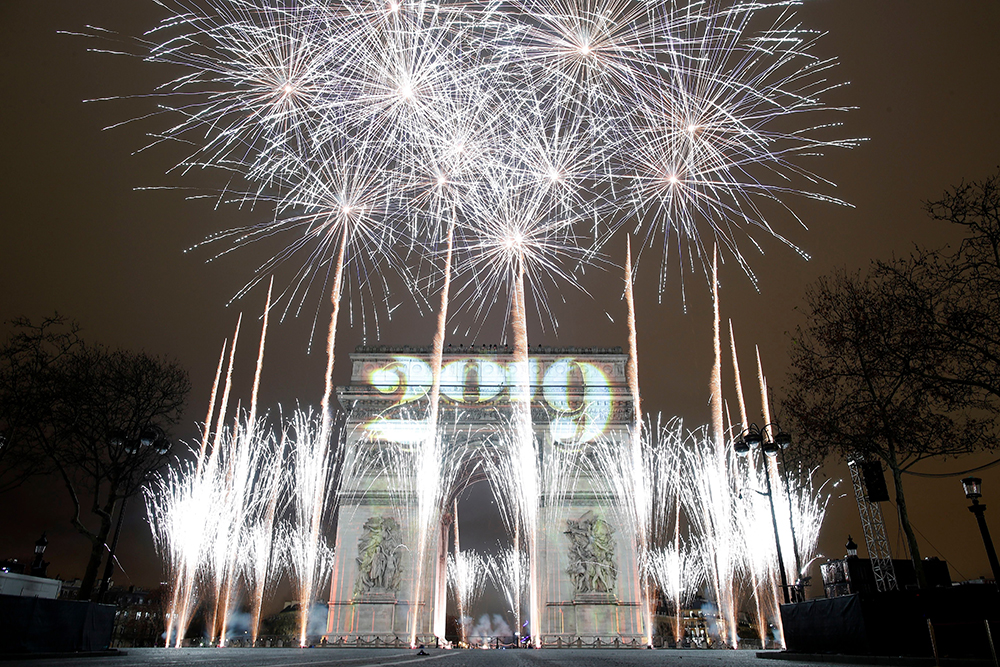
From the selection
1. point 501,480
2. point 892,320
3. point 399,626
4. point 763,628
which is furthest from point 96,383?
point 763,628

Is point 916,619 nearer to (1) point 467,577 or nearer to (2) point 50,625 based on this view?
(2) point 50,625

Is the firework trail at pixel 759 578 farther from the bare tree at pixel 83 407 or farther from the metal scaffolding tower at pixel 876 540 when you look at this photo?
the bare tree at pixel 83 407

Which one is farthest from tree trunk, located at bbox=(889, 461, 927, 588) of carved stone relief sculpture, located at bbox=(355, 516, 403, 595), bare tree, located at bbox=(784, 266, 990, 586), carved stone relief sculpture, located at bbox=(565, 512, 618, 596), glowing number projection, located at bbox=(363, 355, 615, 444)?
carved stone relief sculpture, located at bbox=(355, 516, 403, 595)

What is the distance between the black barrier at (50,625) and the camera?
7320 mm

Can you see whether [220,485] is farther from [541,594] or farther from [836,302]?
[836,302]

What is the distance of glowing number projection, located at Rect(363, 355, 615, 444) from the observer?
1061 inches

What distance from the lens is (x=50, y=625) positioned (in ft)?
26.5

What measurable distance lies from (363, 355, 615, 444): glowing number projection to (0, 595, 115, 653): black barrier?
17.1m

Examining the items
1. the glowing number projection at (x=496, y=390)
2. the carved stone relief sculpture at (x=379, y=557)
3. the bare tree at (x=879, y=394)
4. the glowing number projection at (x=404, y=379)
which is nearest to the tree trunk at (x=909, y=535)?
the bare tree at (x=879, y=394)

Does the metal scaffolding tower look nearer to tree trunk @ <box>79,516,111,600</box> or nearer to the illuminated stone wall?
the illuminated stone wall

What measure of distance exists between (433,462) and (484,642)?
26188mm

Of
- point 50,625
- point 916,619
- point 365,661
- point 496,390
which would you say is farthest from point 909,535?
point 496,390

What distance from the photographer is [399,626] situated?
23.5 meters

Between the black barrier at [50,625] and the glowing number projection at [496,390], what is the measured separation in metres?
17.1
